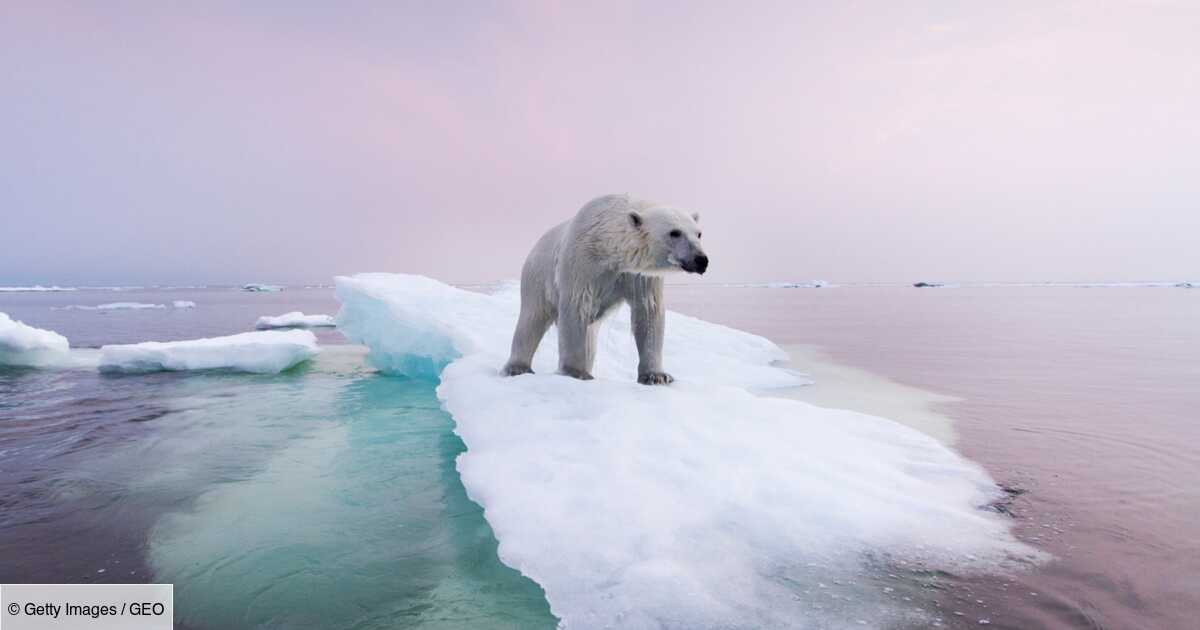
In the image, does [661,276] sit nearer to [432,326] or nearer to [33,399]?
[432,326]

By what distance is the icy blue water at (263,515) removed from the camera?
6.84 feet

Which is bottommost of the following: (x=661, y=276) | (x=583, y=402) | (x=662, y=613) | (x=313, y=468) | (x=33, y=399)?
(x=33, y=399)

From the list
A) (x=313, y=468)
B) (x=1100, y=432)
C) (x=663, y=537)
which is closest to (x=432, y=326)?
(x=313, y=468)

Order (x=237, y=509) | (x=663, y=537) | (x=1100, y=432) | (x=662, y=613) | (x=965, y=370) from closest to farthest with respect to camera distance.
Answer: (x=662, y=613), (x=663, y=537), (x=237, y=509), (x=1100, y=432), (x=965, y=370)

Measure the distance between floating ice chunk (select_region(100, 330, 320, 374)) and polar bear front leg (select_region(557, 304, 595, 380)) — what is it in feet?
22.3

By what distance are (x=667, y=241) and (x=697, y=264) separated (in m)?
0.29

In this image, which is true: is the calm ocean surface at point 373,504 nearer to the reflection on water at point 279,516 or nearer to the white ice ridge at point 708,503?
the reflection on water at point 279,516

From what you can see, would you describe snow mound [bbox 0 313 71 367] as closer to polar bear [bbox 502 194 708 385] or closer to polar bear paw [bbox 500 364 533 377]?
polar bear paw [bbox 500 364 533 377]

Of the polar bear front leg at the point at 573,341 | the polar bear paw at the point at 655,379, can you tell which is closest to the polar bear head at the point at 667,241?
the polar bear front leg at the point at 573,341

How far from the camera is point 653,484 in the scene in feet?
8.37

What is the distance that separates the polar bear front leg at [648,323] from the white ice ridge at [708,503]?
0.24 metres

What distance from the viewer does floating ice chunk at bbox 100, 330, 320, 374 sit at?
878cm

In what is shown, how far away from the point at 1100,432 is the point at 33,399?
36.6 feet

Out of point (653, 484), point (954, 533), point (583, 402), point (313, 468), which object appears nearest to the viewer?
point (954, 533)
